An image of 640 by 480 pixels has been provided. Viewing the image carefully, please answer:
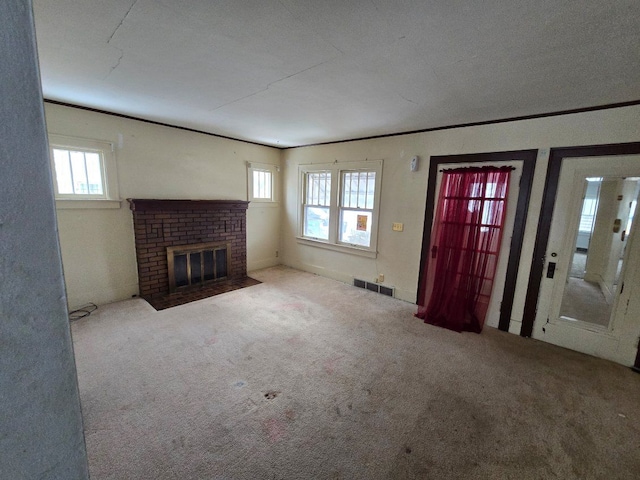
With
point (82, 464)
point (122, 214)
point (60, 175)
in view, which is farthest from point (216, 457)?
point (60, 175)

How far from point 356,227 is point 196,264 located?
264 centimetres

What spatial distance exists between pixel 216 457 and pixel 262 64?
2.57 metres

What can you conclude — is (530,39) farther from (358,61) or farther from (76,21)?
(76,21)

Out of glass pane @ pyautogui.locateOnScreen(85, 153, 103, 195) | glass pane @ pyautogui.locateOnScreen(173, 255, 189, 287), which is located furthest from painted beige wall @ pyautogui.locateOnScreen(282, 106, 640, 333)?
glass pane @ pyautogui.locateOnScreen(85, 153, 103, 195)

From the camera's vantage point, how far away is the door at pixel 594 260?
2566mm

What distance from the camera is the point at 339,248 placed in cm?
475

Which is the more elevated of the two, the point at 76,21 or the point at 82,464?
the point at 76,21

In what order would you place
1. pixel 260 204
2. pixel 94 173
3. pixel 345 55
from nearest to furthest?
pixel 345 55 → pixel 94 173 → pixel 260 204

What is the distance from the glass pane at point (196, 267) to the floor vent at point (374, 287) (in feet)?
8.27

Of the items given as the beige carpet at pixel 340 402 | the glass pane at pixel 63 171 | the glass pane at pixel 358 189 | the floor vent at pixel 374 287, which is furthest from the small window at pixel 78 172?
the floor vent at pixel 374 287

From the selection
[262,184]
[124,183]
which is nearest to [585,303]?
[262,184]

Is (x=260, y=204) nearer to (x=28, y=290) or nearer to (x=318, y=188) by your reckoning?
(x=318, y=188)

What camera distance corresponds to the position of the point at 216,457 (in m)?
1.60

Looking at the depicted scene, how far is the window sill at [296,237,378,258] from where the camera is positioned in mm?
4365
